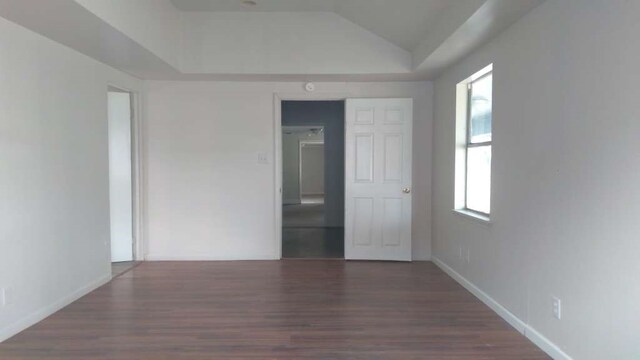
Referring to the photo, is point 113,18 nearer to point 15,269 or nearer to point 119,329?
point 15,269

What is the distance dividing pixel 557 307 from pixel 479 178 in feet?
5.36

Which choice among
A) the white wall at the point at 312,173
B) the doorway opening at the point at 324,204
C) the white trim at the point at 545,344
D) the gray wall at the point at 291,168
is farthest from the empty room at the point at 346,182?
the white wall at the point at 312,173

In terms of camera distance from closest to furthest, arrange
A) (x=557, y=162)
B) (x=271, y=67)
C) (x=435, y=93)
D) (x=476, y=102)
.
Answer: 1. (x=557, y=162)
2. (x=476, y=102)
3. (x=271, y=67)
4. (x=435, y=93)

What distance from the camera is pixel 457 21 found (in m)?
3.26

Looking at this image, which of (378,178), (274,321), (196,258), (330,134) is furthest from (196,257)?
(330,134)

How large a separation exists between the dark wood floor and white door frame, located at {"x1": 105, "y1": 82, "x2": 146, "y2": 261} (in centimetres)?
59

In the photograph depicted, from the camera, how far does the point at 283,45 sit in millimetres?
4715

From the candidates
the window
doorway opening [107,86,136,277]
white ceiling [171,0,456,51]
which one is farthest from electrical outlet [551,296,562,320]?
doorway opening [107,86,136,277]

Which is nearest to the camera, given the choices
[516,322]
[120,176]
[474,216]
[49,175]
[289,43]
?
[516,322]

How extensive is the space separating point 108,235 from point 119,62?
1744 millimetres

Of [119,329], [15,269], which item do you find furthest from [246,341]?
[15,269]

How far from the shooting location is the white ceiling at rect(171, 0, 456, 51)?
3.84 m

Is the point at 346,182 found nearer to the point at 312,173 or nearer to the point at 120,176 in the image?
the point at 120,176

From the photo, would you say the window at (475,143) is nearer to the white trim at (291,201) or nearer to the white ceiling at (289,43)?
the white ceiling at (289,43)
